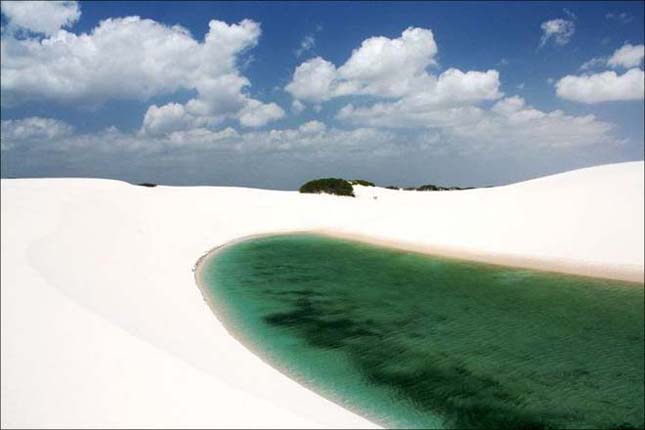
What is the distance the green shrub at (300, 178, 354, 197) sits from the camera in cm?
5288

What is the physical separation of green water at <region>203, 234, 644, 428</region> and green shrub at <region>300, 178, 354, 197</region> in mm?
32674

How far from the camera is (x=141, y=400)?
6.16 m

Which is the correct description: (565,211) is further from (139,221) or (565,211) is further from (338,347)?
(139,221)

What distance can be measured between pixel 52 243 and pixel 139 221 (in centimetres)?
1201

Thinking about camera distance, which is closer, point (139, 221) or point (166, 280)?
point (166, 280)

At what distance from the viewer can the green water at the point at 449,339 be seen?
814 cm

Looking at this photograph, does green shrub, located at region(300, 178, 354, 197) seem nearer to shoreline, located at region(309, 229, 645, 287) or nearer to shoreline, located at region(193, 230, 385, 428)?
shoreline, located at region(309, 229, 645, 287)

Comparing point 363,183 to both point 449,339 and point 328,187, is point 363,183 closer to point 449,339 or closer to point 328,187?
point 328,187

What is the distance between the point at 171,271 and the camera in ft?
55.8

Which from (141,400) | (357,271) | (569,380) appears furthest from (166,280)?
(569,380)

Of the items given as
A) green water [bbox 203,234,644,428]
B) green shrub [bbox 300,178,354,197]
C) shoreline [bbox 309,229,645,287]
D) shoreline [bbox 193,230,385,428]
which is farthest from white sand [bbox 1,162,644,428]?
green shrub [bbox 300,178,354,197]

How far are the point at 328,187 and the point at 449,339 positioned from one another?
4256cm

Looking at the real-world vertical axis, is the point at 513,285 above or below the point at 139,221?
below

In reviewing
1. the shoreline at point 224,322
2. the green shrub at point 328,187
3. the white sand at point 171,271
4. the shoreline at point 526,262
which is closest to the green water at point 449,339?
the shoreline at point 224,322
